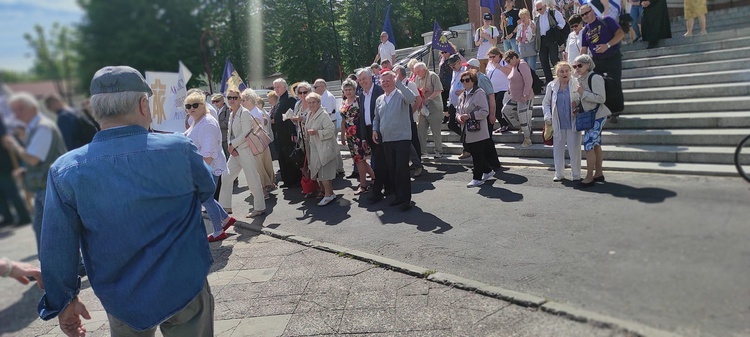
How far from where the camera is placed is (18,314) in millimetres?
A: 1231

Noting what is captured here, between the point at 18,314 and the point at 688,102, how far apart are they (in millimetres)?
1900

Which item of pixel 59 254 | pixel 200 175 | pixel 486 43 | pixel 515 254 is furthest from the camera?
pixel 486 43

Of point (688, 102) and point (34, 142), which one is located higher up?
point (34, 142)

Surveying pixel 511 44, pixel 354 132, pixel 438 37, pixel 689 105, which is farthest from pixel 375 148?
pixel 689 105

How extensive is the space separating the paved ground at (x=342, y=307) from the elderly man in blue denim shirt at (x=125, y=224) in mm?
842

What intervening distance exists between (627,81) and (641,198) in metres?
0.67

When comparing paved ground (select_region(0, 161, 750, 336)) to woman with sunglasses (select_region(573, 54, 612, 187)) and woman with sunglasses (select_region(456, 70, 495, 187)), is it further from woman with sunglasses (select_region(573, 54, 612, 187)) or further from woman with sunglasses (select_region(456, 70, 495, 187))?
woman with sunglasses (select_region(456, 70, 495, 187))

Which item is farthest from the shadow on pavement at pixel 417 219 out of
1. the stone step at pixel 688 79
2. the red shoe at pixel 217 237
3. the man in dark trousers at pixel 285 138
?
the stone step at pixel 688 79

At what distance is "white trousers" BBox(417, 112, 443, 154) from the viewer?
879 centimetres

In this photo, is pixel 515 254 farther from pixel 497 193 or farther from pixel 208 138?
pixel 208 138

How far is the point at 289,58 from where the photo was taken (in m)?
1.96

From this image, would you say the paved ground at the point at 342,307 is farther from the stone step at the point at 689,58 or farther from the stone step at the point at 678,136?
the stone step at the point at 689,58

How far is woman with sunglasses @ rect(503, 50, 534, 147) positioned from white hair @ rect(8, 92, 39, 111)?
7.46 m

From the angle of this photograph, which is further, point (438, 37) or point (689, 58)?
point (438, 37)
